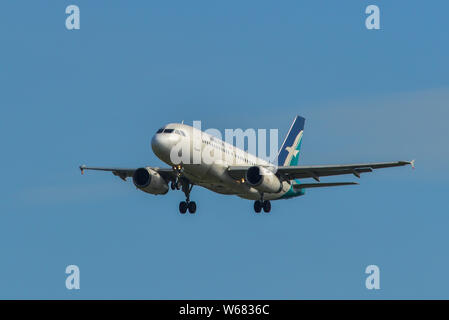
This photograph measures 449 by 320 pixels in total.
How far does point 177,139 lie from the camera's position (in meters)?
64.6

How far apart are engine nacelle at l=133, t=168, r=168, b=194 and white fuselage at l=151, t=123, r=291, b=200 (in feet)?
9.34

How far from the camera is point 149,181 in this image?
2768 inches

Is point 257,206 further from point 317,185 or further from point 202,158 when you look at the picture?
point 202,158

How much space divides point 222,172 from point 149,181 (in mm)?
5472

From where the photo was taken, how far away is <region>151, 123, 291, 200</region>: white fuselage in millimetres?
64438

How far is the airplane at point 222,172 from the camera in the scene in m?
65.3

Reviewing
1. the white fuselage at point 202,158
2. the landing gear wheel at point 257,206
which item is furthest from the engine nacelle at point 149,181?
the landing gear wheel at point 257,206

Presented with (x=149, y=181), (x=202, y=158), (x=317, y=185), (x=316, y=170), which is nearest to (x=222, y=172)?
(x=202, y=158)

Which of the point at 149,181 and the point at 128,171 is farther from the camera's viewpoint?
the point at 128,171

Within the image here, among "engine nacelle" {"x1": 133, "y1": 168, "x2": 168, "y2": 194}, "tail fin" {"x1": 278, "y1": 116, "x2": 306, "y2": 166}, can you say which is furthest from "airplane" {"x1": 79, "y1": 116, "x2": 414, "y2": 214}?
"tail fin" {"x1": 278, "y1": 116, "x2": 306, "y2": 166}

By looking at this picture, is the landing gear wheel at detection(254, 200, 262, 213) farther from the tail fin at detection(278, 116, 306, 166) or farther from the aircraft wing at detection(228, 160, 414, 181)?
the tail fin at detection(278, 116, 306, 166)
